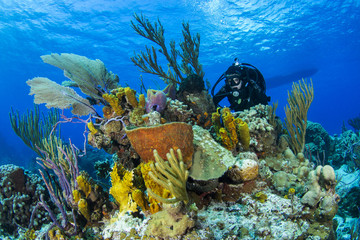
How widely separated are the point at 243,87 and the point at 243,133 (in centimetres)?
220

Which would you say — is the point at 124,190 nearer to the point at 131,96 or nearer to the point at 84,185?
the point at 84,185

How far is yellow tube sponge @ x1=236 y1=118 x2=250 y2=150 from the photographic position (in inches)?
131

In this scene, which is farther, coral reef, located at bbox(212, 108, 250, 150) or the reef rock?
coral reef, located at bbox(212, 108, 250, 150)

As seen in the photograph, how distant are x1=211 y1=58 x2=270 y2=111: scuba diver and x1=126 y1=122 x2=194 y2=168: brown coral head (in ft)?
10.2

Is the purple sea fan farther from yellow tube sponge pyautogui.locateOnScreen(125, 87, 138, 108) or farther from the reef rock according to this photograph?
the reef rock

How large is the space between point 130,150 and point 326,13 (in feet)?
84.1

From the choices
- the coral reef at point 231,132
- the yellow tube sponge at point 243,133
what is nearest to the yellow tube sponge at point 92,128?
the coral reef at point 231,132

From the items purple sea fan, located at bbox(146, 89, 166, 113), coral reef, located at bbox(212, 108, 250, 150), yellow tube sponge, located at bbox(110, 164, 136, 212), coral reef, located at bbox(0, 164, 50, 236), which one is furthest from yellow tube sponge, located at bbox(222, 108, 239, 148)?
coral reef, located at bbox(0, 164, 50, 236)

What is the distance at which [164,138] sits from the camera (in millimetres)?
2396

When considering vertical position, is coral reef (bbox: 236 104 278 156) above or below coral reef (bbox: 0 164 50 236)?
above

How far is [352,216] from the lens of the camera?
16.4 ft

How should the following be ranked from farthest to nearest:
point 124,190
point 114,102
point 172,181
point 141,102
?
point 141,102, point 114,102, point 124,190, point 172,181

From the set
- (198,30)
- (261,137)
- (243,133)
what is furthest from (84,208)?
(198,30)

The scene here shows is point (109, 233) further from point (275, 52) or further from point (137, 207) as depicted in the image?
point (275, 52)
